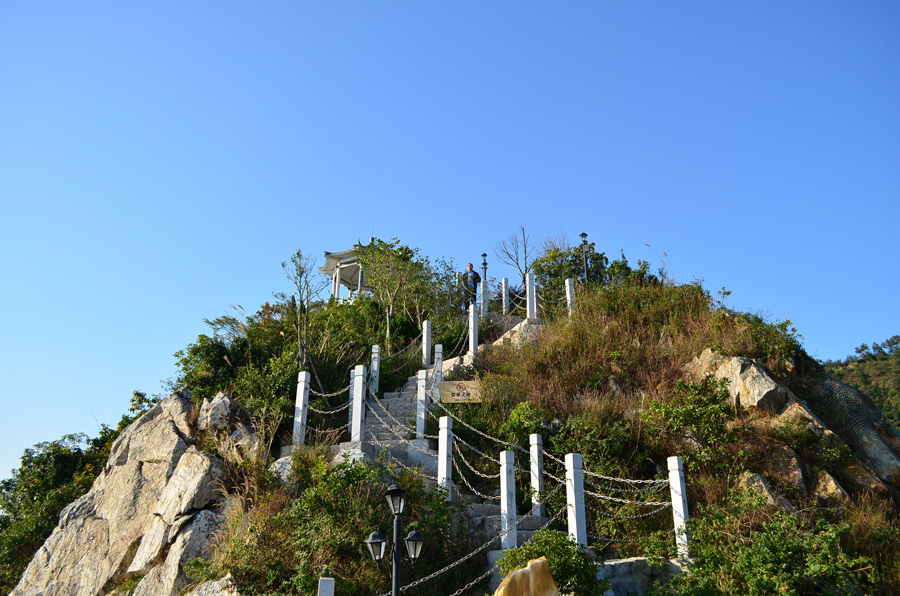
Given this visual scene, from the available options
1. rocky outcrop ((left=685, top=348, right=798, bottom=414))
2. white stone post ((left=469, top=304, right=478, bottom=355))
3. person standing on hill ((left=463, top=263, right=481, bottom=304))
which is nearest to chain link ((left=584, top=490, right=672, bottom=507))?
rocky outcrop ((left=685, top=348, right=798, bottom=414))

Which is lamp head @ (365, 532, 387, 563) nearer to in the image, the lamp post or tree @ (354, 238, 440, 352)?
the lamp post

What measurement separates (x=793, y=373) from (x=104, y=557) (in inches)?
506

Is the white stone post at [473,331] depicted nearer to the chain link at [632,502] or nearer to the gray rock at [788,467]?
the chain link at [632,502]

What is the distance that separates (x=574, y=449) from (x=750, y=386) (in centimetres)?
334

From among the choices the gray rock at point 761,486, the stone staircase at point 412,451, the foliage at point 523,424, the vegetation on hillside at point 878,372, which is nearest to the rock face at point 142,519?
the stone staircase at point 412,451

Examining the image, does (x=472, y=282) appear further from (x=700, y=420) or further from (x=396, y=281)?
(x=700, y=420)

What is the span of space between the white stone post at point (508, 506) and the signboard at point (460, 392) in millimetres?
3693

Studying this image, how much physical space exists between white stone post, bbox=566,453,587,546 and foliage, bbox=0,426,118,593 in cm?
1202

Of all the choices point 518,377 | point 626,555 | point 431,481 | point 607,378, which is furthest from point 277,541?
point 607,378

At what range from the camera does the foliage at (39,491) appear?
1436cm

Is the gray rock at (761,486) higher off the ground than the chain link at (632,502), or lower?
higher

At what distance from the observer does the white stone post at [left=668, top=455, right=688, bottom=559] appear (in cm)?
821

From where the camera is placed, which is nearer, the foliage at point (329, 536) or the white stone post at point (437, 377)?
the foliage at point (329, 536)

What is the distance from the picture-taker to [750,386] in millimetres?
10945
